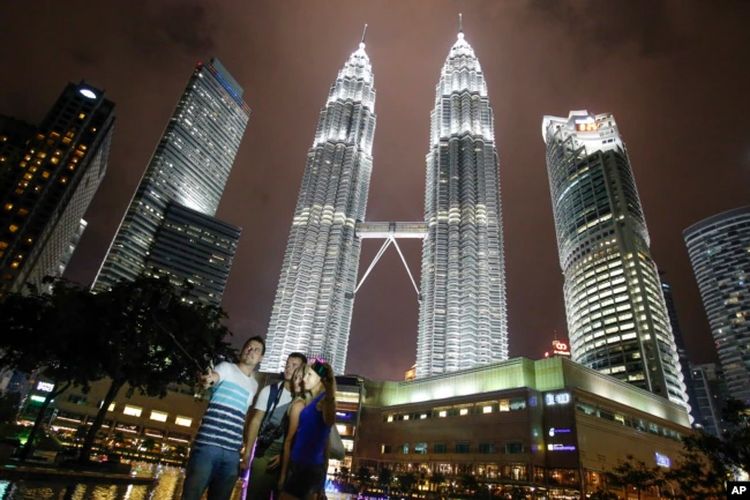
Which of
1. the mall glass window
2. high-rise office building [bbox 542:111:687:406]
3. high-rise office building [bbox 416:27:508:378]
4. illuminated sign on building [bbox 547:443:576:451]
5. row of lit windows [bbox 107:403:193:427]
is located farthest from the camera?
high-rise office building [bbox 542:111:687:406]

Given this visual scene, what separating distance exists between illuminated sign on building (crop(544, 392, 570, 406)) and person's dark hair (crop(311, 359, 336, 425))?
6619 centimetres

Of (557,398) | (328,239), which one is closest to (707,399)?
(557,398)

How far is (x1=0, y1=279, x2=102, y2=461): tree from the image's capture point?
22.7 metres

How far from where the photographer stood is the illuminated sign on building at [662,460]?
70.2 meters

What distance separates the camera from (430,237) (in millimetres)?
122250

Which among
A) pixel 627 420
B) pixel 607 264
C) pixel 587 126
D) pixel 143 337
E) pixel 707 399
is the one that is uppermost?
pixel 587 126

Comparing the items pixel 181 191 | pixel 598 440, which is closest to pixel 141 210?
pixel 181 191

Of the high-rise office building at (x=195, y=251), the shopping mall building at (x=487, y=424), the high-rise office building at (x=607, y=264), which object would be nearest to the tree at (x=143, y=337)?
the shopping mall building at (x=487, y=424)

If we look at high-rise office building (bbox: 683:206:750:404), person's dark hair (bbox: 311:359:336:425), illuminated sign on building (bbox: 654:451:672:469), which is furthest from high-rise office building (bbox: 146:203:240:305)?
high-rise office building (bbox: 683:206:750:404)

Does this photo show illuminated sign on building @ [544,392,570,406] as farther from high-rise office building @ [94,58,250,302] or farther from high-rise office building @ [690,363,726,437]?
high-rise office building @ [690,363,726,437]

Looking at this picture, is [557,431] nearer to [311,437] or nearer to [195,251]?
[311,437]

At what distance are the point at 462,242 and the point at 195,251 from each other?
92.9 meters

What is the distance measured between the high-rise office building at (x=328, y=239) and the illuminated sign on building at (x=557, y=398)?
60.7 metres

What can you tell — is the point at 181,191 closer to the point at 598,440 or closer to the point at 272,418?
the point at 598,440
